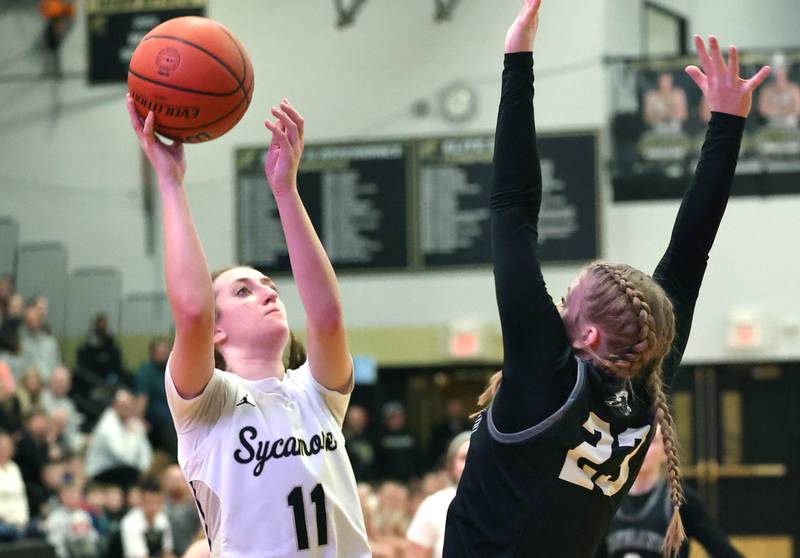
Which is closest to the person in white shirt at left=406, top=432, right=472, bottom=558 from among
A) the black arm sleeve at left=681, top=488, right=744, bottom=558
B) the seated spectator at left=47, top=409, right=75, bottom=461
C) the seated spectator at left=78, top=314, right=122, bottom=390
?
the black arm sleeve at left=681, top=488, right=744, bottom=558

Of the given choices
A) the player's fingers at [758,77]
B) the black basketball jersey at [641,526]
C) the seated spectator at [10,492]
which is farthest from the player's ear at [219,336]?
the seated spectator at [10,492]

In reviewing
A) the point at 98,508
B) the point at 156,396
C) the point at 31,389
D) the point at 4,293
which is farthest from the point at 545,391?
the point at 4,293

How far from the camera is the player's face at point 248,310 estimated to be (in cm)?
355

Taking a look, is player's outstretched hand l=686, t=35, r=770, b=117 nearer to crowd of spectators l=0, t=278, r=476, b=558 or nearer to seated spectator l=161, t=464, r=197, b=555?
crowd of spectators l=0, t=278, r=476, b=558

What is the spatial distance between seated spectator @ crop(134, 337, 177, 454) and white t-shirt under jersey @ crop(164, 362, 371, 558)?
35.1 feet

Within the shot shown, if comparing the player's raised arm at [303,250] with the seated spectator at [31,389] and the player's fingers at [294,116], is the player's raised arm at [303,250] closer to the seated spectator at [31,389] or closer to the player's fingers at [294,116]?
the player's fingers at [294,116]

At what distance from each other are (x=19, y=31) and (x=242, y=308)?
14.1 m

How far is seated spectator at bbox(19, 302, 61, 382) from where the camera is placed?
14422mm

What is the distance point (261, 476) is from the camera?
133 inches

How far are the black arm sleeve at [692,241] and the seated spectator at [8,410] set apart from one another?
9.42 meters

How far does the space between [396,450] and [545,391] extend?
12.0 meters

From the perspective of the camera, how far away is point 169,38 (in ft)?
11.8

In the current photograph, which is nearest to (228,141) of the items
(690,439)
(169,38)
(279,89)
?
(279,89)

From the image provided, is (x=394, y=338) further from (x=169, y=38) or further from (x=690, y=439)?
(x=169, y=38)
